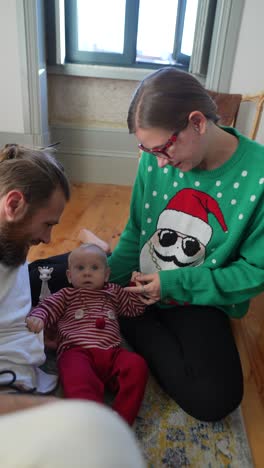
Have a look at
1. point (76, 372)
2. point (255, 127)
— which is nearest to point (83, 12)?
point (255, 127)

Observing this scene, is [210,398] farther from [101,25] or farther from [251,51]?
[101,25]

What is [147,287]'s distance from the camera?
41.5 inches

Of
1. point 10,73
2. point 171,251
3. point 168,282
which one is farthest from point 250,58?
point 168,282

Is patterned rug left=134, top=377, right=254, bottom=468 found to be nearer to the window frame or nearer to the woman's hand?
the woman's hand

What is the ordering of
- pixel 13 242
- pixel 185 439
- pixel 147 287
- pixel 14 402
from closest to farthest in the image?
pixel 14 402 → pixel 13 242 → pixel 185 439 → pixel 147 287

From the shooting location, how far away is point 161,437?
3.08 feet

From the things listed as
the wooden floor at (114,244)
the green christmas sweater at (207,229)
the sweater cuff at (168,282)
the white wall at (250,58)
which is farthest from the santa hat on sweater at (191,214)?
the white wall at (250,58)

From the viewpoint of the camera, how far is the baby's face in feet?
3.68

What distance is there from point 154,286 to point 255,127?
48.7 inches

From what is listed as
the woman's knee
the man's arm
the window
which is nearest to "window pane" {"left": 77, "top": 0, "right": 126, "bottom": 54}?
the window

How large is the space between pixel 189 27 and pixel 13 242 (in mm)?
2200

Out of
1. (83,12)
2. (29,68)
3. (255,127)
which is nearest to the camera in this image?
(255,127)

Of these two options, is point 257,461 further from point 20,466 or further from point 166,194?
point 20,466

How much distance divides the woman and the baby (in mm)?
86
